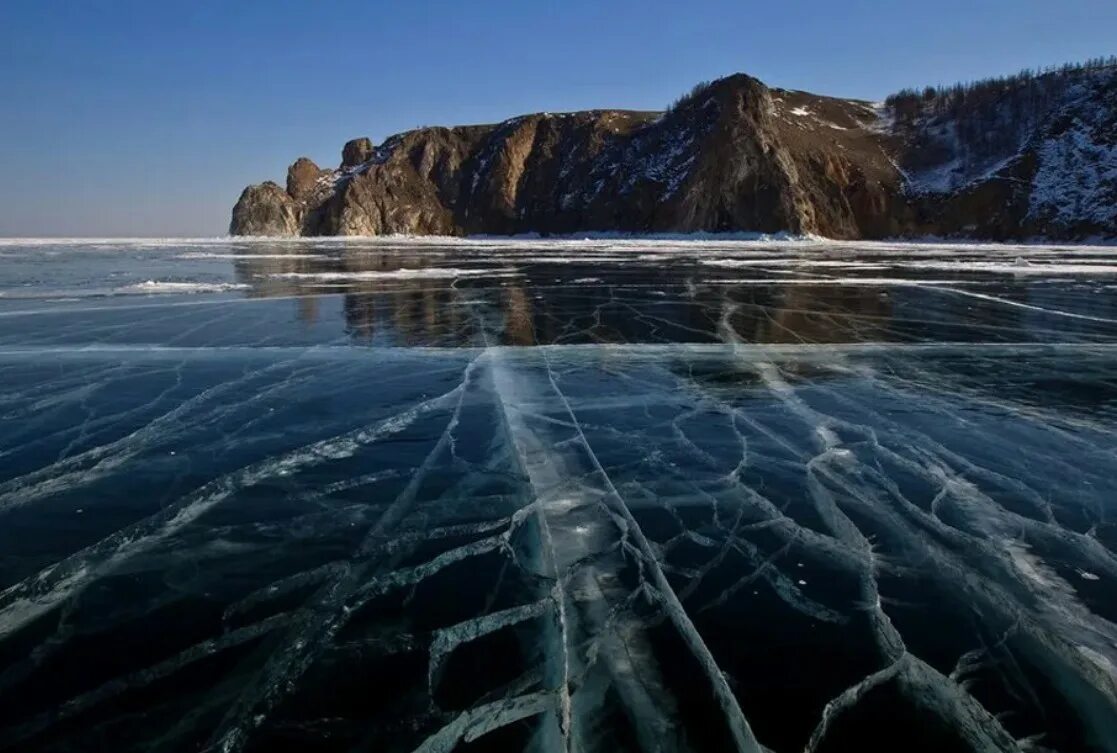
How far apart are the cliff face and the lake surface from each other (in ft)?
217

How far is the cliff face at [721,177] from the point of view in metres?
64.6

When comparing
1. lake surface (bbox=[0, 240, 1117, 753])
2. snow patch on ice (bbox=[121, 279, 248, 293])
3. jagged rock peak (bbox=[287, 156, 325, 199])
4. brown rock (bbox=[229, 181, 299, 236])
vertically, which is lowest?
lake surface (bbox=[0, 240, 1117, 753])

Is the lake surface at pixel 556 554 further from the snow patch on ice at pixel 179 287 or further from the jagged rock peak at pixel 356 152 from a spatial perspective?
the jagged rock peak at pixel 356 152

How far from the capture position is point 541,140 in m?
105

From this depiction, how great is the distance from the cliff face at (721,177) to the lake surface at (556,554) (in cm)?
6604

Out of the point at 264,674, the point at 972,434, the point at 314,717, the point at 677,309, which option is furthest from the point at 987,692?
the point at 677,309

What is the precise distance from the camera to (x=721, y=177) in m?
71.9

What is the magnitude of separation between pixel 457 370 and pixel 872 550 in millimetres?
5154

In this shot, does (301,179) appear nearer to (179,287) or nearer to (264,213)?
(264,213)

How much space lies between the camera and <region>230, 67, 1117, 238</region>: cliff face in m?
64.6

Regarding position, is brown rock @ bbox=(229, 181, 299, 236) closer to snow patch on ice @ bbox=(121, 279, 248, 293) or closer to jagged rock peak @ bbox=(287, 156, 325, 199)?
jagged rock peak @ bbox=(287, 156, 325, 199)

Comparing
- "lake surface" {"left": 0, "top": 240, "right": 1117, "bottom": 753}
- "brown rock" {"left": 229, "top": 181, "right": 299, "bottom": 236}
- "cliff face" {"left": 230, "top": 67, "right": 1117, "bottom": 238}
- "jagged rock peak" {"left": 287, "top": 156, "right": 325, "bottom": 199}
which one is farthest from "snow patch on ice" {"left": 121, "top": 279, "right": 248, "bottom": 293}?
"jagged rock peak" {"left": 287, "top": 156, "right": 325, "bottom": 199}

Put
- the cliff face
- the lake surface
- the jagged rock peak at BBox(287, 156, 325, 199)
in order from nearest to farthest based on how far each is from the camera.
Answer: the lake surface, the cliff face, the jagged rock peak at BBox(287, 156, 325, 199)

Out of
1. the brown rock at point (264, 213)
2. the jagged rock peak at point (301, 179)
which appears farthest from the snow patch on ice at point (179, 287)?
the jagged rock peak at point (301, 179)
